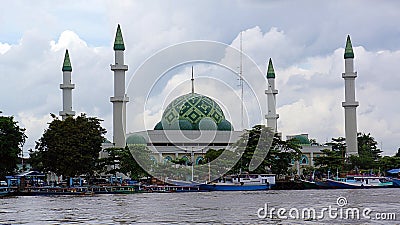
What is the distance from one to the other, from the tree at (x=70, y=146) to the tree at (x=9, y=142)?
2.21 m

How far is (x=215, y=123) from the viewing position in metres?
84.6

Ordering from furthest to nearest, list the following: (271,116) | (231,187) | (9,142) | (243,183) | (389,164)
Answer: (271,116), (389,164), (243,183), (231,187), (9,142)

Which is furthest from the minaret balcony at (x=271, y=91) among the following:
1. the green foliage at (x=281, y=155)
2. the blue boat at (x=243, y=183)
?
the blue boat at (x=243, y=183)

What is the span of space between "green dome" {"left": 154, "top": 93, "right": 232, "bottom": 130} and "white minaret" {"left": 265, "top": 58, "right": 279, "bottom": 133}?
17.9 ft

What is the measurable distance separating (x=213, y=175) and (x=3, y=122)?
19163 millimetres

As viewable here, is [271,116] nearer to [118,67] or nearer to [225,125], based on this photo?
[225,125]

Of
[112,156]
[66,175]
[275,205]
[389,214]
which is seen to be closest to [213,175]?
[112,156]

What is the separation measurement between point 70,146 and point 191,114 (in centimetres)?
2530

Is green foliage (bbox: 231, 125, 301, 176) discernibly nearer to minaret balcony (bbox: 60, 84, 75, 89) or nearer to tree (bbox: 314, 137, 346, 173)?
tree (bbox: 314, 137, 346, 173)

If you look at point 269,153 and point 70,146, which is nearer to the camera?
point 70,146

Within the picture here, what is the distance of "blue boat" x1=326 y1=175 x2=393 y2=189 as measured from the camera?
6862 centimetres

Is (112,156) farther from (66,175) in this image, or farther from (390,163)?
(390,163)

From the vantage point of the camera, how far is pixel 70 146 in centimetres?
6009

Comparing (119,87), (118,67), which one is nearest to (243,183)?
(119,87)
